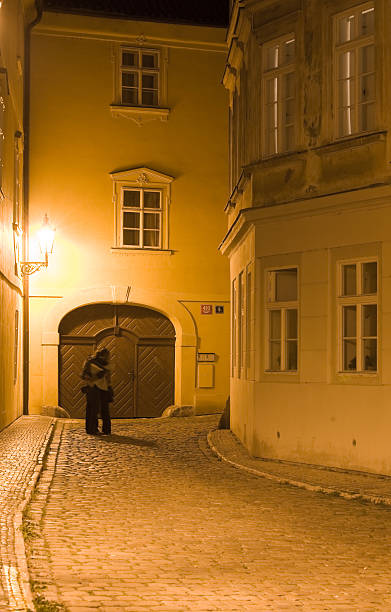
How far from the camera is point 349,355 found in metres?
13.3

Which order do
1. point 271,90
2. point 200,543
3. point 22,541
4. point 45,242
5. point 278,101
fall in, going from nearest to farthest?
point 22,541 → point 200,543 → point 278,101 → point 271,90 → point 45,242

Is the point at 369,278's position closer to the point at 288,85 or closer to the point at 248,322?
the point at 248,322

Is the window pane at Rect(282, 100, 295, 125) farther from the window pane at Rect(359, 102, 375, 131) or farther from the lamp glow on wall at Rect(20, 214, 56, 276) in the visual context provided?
the lamp glow on wall at Rect(20, 214, 56, 276)

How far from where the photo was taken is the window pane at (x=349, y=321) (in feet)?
43.7

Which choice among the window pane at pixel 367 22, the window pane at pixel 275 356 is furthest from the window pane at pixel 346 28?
the window pane at pixel 275 356

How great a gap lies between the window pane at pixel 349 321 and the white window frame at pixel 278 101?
2652 mm

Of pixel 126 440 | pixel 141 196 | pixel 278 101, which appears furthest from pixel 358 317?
pixel 141 196

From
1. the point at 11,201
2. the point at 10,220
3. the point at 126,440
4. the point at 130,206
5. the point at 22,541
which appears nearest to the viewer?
the point at 22,541

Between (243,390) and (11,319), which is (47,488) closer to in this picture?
(243,390)

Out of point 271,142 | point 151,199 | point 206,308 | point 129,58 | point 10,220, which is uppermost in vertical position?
point 129,58

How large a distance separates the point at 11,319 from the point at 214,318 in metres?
6.04

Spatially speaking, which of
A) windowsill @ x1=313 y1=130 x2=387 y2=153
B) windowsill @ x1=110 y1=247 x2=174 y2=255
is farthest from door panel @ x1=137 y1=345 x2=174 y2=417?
windowsill @ x1=313 y1=130 x2=387 y2=153

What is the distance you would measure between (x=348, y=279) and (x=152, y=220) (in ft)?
36.0

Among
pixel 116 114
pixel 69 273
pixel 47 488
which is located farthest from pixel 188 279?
pixel 47 488
